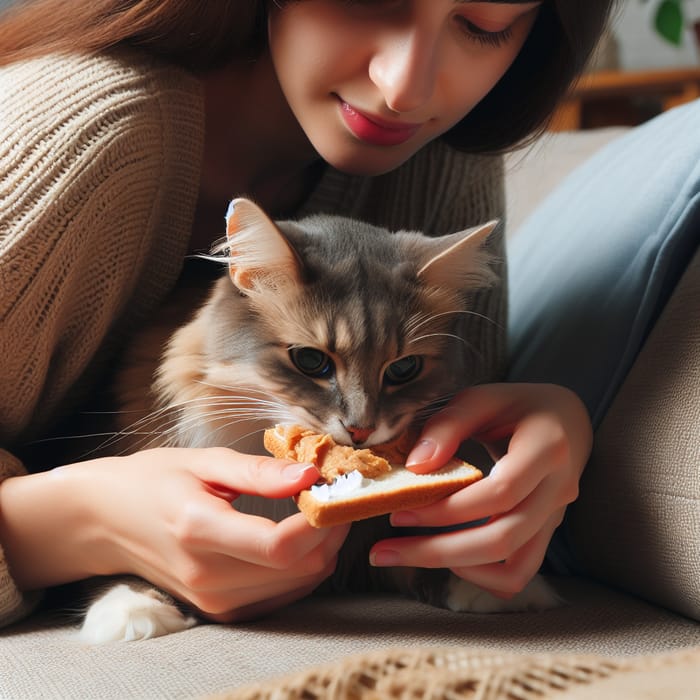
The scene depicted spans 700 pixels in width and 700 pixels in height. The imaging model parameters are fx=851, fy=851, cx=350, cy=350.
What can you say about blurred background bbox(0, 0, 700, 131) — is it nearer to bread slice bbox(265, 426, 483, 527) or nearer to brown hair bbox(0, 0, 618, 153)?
brown hair bbox(0, 0, 618, 153)

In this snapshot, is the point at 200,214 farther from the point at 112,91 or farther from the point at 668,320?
the point at 668,320

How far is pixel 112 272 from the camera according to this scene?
1.23 metres

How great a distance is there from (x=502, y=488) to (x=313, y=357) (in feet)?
0.96

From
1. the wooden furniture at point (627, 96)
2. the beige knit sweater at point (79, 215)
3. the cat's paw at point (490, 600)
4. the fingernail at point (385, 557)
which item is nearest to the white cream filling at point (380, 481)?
the fingernail at point (385, 557)

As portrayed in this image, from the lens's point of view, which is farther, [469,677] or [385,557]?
[385,557]

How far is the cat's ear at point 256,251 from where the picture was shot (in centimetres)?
105

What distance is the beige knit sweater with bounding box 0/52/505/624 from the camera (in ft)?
3.61

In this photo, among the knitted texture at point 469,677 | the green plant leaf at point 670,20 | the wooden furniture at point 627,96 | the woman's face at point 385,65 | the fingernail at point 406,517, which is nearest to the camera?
the knitted texture at point 469,677

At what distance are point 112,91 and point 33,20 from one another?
25 centimetres

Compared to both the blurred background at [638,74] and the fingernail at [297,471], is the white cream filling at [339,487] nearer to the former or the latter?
the fingernail at [297,471]

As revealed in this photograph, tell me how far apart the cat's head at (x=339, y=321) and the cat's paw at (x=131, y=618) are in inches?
11.7

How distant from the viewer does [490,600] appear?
1131 mm

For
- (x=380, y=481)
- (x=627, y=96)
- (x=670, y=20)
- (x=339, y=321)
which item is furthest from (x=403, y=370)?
(x=627, y=96)

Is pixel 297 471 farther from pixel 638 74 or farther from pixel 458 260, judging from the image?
pixel 638 74
